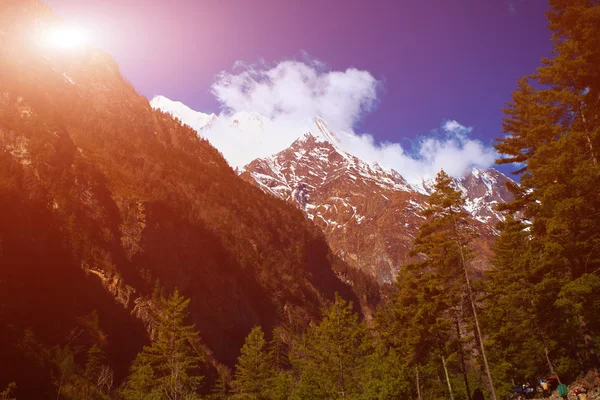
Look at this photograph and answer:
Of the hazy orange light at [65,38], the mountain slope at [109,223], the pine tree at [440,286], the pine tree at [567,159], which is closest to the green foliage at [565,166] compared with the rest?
the pine tree at [567,159]

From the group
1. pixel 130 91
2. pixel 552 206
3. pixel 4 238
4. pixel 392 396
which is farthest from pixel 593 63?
pixel 130 91

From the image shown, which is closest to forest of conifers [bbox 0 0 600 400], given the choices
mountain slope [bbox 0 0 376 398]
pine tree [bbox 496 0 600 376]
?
pine tree [bbox 496 0 600 376]

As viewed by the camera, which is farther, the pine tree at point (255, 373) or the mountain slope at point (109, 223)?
the mountain slope at point (109, 223)

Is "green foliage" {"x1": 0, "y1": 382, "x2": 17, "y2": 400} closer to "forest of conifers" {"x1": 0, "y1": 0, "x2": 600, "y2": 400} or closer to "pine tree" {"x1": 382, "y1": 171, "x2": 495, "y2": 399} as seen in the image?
"forest of conifers" {"x1": 0, "y1": 0, "x2": 600, "y2": 400}

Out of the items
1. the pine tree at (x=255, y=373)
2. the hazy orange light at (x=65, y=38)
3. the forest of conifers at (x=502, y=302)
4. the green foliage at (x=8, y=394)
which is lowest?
the green foliage at (x=8, y=394)

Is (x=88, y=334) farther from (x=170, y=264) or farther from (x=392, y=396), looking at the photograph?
(x=392, y=396)

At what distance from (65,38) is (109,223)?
61.6 metres

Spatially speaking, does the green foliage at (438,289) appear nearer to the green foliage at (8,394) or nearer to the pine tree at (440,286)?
the pine tree at (440,286)

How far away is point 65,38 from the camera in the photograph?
94.6 metres

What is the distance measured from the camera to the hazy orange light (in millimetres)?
89287

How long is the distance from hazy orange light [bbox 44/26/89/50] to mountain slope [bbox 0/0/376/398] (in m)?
1.92

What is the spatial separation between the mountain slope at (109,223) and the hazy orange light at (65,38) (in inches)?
75.6

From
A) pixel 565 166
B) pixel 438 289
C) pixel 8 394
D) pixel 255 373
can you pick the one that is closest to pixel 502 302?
pixel 438 289

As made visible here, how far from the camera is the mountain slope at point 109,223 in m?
47.3
